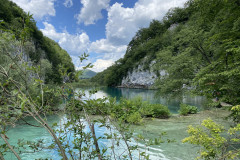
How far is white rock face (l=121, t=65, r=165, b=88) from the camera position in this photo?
54.9 meters

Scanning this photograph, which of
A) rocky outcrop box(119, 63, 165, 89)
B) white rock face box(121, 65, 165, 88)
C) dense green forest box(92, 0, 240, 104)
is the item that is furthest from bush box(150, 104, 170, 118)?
white rock face box(121, 65, 165, 88)

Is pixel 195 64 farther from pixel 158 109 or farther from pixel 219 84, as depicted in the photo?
pixel 219 84

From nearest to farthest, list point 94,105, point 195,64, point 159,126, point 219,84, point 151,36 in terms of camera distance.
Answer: point 94,105, point 219,84, point 159,126, point 195,64, point 151,36

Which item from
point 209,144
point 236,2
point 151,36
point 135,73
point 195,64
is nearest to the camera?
point 209,144

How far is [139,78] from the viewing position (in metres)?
59.6

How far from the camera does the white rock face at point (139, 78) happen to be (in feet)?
180

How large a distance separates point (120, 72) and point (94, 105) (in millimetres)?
69112

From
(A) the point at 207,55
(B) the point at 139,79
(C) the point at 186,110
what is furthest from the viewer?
(B) the point at 139,79

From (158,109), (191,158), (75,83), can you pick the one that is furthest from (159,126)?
(75,83)

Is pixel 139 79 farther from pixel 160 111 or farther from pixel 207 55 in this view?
pixel 160 111

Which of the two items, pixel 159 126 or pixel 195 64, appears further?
pixel 195 64

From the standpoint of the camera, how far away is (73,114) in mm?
1728

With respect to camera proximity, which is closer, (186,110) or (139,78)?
(186,110)

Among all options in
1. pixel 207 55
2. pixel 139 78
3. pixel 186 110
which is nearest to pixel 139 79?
pixel 139 78
